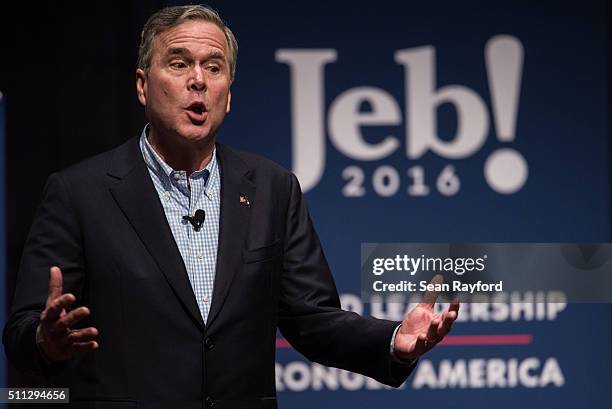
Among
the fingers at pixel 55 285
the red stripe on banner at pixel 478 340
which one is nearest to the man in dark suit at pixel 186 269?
the fingers at pixel 55 285

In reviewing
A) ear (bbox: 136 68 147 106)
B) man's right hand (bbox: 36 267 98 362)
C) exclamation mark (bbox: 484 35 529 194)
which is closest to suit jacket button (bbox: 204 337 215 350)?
man's right hand (bbox: 36 267 98 362)

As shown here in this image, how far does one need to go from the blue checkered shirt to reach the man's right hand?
1.07ft

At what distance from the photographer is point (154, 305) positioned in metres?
2.10

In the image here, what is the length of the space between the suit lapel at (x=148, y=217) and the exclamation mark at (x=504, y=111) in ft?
6.09

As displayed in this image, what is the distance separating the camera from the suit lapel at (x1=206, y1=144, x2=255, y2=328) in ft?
6.99

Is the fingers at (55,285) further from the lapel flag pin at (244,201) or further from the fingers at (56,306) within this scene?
the lapel flag pin at (244,201)

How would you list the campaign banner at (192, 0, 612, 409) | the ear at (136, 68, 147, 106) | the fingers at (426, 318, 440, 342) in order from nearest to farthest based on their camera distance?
the fingers at (426, 318, 440, 342)
the ear at (136, 68, 147, 106)
the campaign banner at (192, 0, 612, 409)

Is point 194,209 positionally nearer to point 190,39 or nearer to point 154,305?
point 154,305

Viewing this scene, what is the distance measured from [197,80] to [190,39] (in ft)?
0.33

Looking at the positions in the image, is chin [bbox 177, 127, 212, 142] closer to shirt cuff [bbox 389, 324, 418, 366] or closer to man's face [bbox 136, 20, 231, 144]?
man's face [bbox 136, 20, 231, 144]

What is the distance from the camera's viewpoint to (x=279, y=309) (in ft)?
7.72

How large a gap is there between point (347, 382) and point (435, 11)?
146 centimetres

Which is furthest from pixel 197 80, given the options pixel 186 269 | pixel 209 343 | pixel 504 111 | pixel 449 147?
pixel 504 111

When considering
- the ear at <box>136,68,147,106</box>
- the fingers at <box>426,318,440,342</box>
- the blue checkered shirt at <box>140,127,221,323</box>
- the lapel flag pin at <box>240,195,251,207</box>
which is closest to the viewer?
the fingers at <box>426,318,440,342</box>
